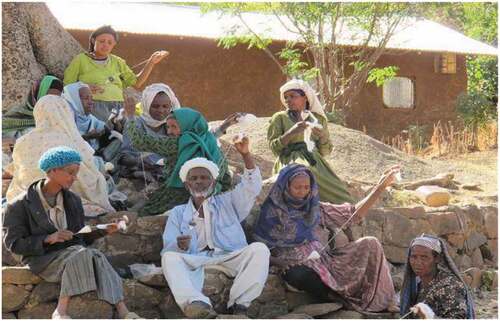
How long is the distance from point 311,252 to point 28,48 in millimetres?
3947

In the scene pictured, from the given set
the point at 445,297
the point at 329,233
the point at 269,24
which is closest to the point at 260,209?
the point at 329,233

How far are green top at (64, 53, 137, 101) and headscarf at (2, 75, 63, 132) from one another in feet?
1.33

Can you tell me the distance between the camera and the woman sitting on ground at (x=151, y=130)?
753 centimetres

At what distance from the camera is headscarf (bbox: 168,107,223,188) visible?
22.3 ft

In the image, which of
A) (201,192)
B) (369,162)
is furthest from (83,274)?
(369,162)

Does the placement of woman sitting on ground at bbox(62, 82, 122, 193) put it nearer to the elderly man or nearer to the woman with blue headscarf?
the woman with blue headscarf

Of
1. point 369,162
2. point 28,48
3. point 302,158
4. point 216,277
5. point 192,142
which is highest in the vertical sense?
point 28,48

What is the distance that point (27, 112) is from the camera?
25.8 ft

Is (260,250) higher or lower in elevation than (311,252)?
higher

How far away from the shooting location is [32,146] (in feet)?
21.7

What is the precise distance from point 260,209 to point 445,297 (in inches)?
70.5

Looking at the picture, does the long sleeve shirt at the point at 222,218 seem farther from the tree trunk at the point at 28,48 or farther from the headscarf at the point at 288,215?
the tree trunk at the point at 28,48

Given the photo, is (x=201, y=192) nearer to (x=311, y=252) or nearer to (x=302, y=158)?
(x=311, y=252)

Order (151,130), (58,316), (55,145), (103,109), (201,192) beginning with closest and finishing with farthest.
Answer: (58,316) → (201,192) → (55,145) → (151,130) → (103,109)
